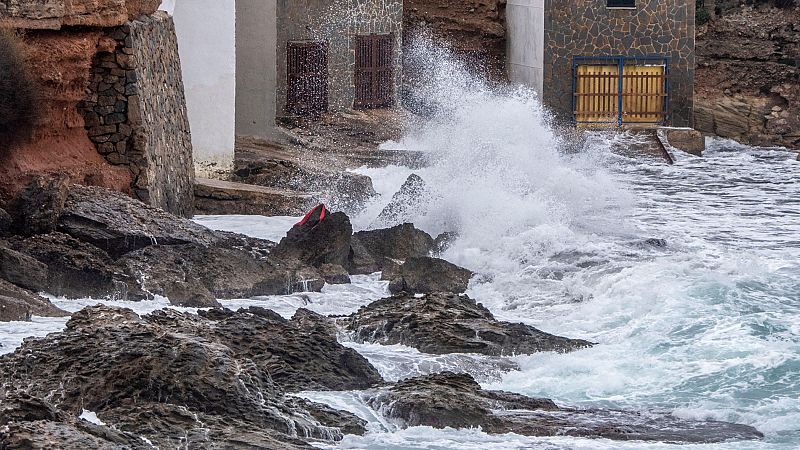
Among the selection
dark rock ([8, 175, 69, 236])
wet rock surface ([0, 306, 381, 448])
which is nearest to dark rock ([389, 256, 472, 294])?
dark rock ([8, 175, 69, 236])

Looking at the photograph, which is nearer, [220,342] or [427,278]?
[220,342]

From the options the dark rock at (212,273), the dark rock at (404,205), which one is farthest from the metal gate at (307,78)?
the dark rock at (212,273)

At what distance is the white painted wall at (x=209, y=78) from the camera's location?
20406 millimetres

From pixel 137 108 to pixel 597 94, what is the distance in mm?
13784

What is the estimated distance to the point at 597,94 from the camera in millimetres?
28672

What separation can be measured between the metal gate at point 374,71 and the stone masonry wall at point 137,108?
10.7m

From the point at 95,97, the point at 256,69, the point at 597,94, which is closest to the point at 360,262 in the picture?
the point at 95,97

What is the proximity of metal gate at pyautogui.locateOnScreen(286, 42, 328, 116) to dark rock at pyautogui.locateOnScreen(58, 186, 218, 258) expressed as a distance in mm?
11384

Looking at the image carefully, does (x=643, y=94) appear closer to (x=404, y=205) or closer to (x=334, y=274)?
(x=404, y=205)

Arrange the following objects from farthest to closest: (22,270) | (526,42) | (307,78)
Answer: (526,42) → (307,78) → (22,270)

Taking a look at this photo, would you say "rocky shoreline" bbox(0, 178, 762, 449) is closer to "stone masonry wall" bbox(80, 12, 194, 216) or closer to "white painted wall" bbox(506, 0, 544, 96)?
"stone masonry wall" bbox(80, 12, 194, 216)

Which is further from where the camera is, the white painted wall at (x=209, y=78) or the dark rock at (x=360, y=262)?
the white painted wall at (x=209, y=78)

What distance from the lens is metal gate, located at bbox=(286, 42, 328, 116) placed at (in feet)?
88.5

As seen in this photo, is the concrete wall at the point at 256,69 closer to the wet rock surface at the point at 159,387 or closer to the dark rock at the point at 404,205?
the dark rock at the point at 404,205
